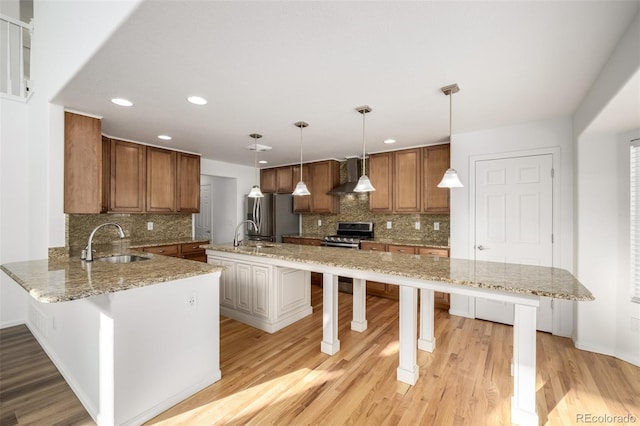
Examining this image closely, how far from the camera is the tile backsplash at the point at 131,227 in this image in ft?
12.5

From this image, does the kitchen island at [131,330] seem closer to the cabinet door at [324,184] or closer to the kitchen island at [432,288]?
the kitchen island at [432,288]

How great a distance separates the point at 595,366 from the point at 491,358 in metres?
0.83

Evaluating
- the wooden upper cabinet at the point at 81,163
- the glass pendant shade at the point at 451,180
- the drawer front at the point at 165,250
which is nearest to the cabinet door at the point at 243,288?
the drawer front at the point at 165,250

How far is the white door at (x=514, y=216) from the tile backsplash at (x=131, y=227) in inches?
184

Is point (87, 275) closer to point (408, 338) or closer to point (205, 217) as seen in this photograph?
point (408, 338)

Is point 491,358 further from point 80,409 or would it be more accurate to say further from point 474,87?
point 80,409

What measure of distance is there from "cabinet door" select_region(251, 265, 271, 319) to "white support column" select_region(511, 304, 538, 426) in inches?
89.6

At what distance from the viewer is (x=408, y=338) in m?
2.22

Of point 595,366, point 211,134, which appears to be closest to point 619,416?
point 595,366

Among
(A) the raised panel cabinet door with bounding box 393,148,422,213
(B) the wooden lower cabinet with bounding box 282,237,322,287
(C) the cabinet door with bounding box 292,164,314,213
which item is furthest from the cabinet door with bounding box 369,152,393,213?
(C) the cabinet door with bounding box 292,164,314,213

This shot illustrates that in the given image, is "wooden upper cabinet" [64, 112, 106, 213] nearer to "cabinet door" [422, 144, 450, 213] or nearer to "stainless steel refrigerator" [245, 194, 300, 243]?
"stainless steel refrigerator" [245, 194, 300, 243]

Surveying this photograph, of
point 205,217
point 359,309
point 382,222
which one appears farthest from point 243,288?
point 205,217

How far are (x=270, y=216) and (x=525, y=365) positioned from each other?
4497 millimetres

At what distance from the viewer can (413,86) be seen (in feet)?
7.39
